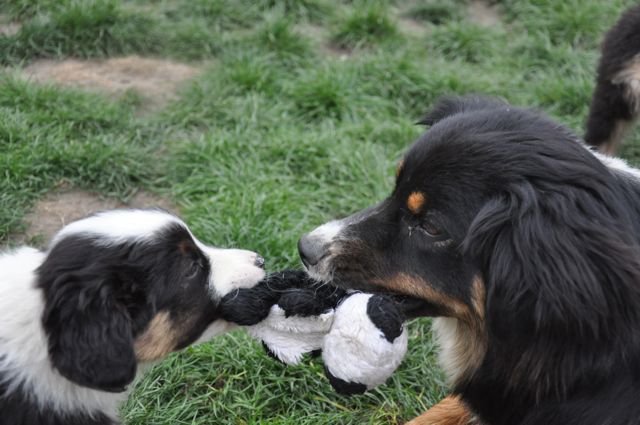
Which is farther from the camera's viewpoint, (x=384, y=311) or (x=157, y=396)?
(x=157, y=396)

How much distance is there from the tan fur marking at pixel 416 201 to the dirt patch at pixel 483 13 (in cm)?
477

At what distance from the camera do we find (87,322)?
2361mm

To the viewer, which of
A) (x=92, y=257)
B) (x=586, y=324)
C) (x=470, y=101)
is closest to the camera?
(x=586, y=324)

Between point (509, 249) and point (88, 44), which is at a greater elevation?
point (509, 249)

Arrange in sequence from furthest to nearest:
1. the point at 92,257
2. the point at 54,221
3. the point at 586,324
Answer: the point at 54,221 → the point at 92,257 → the point at 586,324

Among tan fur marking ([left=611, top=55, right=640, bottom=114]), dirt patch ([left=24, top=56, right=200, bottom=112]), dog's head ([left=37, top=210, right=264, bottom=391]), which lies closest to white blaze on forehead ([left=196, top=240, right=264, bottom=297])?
dog's head ([left=37, top=210, right=264, bottom=391])

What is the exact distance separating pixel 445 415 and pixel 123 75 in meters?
3.85

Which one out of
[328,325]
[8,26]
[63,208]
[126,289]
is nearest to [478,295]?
[328,325]

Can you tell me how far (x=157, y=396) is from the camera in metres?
3.55

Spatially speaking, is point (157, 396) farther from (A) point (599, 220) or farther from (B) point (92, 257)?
(A) point (599, 220)

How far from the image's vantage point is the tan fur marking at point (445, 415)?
3.33m

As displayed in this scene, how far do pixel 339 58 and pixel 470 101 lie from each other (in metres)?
3.23

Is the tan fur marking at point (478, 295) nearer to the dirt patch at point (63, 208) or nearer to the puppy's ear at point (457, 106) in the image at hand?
the puppy's ear at point (457, 106)

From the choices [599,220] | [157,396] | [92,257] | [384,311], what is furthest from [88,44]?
[599,220]
